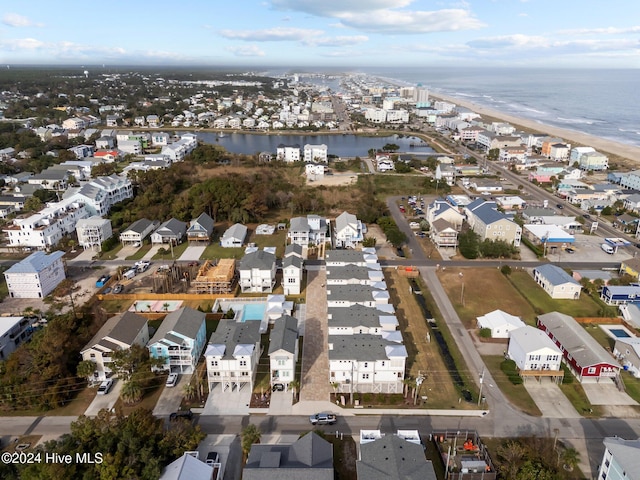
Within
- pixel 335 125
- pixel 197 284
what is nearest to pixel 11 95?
pixel 335 125

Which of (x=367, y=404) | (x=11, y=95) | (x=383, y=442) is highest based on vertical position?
(x=11, y=95)

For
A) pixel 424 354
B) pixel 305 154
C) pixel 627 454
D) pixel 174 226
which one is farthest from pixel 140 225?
pixel 627 454

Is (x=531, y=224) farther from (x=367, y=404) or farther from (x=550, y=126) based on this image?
(x=550, y=126)

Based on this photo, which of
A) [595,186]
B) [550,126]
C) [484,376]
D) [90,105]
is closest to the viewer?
[484,376]

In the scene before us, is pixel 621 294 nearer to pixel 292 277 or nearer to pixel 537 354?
pixel 537 354

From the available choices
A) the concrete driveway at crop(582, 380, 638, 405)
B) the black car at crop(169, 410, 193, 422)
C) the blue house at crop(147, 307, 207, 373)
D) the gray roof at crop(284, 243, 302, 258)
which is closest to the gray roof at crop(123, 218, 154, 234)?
the gray roof at crop(284, 243, 302, 258)
